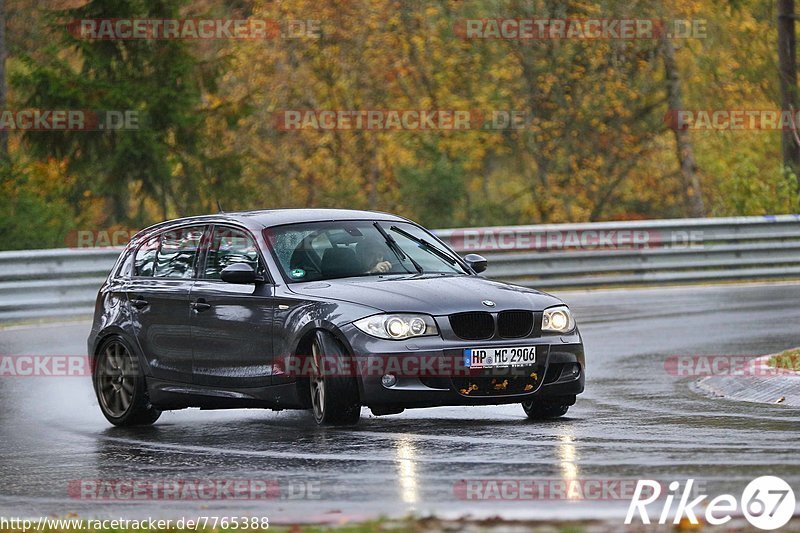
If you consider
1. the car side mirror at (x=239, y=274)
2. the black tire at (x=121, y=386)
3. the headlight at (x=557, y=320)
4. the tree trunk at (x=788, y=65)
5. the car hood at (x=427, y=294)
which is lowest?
the black tire at (x=121, y=386)

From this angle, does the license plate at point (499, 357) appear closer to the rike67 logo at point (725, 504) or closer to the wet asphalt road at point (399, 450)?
the wet asphalt road at point (399, 450)

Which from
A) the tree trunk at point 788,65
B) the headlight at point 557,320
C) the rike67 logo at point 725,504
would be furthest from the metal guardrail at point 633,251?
the rike67 logo at point 725,504

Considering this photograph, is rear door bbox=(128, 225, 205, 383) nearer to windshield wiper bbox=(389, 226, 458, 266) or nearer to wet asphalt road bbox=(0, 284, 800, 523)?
wet asphalt road bbox=(0, 284, 800, 523)

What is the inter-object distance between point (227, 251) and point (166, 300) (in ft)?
2.09

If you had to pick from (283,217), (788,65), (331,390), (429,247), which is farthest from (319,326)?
(788,65)

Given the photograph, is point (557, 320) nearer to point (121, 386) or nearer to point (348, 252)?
point (348, 252)

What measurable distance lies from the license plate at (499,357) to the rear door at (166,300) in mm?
2424

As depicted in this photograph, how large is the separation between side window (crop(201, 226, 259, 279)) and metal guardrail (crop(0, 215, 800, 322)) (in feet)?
33.4

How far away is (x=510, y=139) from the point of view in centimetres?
4341

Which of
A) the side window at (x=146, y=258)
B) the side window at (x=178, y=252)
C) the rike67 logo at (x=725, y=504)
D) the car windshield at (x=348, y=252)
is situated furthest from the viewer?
the side window at (x=146, y=258)

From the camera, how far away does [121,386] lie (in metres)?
13.0

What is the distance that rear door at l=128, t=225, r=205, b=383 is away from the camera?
12617 millimetres

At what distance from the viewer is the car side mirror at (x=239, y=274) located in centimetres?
1189

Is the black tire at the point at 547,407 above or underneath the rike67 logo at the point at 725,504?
underneath
